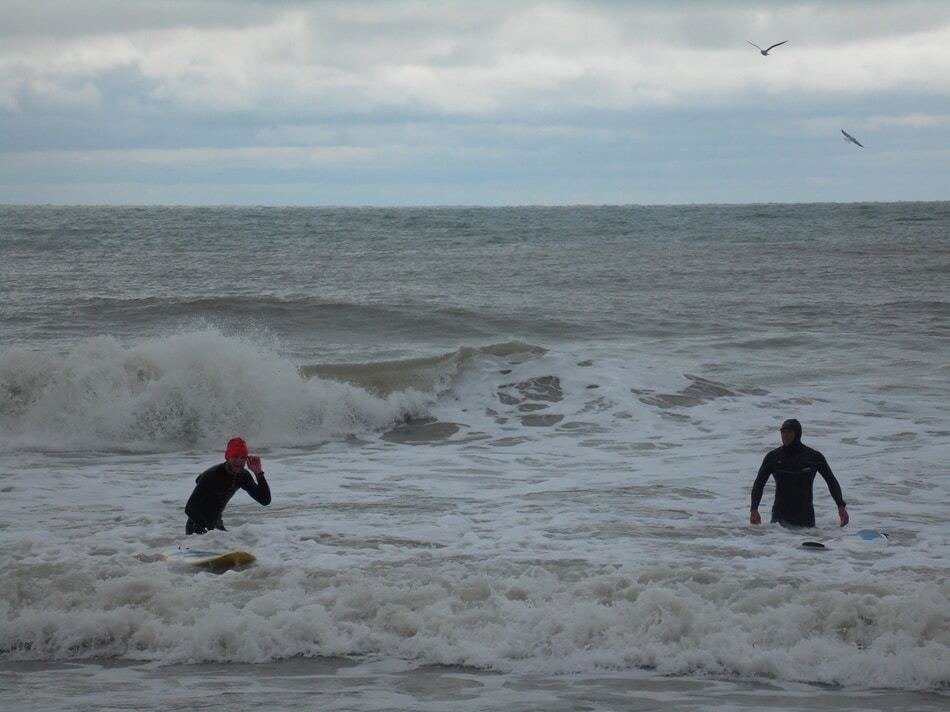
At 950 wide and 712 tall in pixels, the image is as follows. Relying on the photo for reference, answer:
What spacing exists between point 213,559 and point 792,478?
17.6ft

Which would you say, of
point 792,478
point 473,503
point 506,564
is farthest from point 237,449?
point 792,478

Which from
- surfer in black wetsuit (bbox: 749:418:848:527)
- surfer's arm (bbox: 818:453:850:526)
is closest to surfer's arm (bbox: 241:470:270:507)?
surfer in black wetsuit (bbox: 749:418:848:527)

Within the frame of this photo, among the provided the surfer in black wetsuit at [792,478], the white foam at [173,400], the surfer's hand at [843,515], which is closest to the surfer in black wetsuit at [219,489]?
the surfer in black wetsuit at [792,478]

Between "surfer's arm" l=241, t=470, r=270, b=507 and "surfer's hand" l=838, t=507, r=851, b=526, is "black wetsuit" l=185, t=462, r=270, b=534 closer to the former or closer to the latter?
"surfer's arm" l=241, t=470, r=270, b=507

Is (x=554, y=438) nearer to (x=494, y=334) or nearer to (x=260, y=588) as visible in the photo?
(x=260, y=588)

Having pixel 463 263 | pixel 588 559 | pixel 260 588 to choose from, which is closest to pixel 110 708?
pixel 260 588

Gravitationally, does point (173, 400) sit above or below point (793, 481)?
below

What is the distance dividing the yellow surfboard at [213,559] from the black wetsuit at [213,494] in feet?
2.24

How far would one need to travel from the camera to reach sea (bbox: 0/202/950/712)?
23.4 feet

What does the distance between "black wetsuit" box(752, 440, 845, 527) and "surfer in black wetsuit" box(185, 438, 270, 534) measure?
460 centimetres

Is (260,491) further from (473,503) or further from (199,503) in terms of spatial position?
(473,503)

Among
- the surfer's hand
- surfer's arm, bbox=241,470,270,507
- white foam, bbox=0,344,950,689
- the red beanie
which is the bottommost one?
white foam, bbox=0,344,950,689

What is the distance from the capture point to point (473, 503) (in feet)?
37.9

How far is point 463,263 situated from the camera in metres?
42.2
